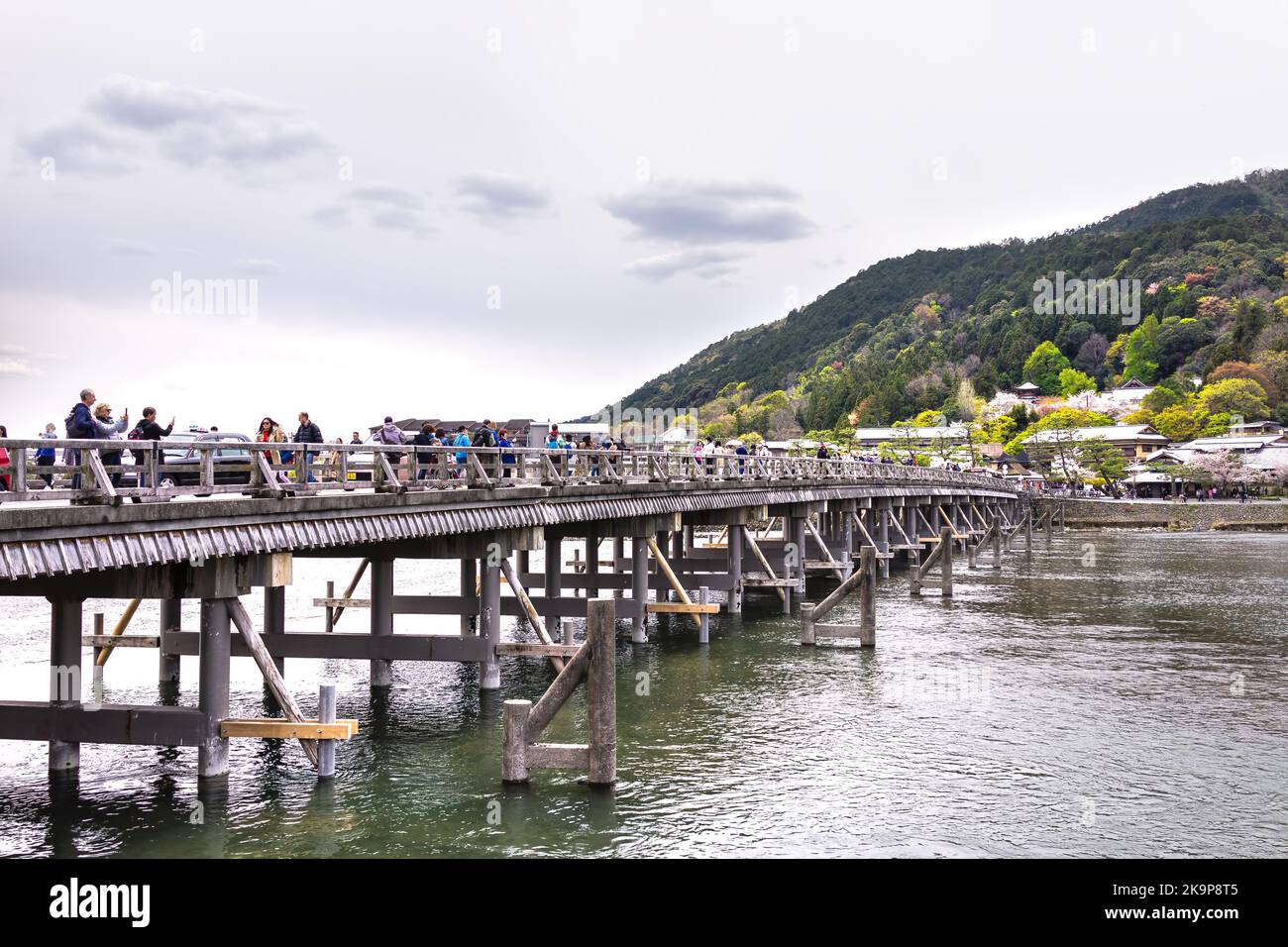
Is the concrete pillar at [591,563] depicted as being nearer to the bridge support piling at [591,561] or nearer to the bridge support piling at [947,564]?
the bridge support piling at [591,561]

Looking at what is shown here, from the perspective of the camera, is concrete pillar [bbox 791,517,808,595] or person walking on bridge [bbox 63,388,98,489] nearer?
person walking on bridge [bbox 63,388,98,489]

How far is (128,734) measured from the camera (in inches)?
532

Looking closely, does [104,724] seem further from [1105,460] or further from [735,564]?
[1105,460]

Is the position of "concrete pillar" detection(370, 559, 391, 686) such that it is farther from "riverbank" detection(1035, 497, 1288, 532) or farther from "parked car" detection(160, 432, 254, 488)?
"riverbank" detection(1035, 497, 1288, 532)

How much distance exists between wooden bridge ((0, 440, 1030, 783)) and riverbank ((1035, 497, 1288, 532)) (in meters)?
75.9

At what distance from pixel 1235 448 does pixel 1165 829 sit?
4603 inches

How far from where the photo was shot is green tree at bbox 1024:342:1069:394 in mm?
181500

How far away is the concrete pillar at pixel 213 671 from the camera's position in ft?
45.2

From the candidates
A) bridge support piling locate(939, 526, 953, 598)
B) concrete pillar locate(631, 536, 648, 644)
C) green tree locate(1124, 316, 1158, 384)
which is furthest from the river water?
green tree locate(1124, 316, 1158, 384)

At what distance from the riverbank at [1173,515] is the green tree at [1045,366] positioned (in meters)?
76.6

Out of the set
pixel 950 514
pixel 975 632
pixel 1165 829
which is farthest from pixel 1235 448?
pixel 1165 829

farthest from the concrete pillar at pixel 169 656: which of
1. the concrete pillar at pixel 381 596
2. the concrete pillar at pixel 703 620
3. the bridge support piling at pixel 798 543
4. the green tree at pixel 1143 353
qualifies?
the green tree at pixel 1143 353

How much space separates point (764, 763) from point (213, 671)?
25.1 ft

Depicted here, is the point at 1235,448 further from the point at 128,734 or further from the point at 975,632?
the point at 128,734
